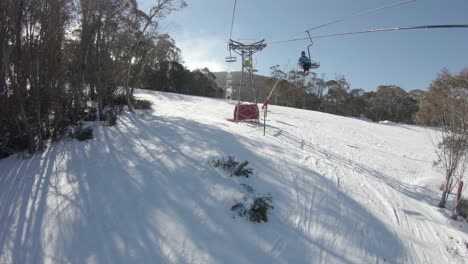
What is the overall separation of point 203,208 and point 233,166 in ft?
4.91

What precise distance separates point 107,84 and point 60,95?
249cm

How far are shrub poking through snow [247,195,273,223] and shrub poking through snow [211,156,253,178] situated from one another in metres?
0.87

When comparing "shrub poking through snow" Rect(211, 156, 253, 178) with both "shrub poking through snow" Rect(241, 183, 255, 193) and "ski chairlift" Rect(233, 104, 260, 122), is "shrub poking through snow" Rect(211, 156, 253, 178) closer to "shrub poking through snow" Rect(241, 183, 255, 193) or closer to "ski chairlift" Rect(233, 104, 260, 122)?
"shrub poking through snow" Rect(241, 183, 255, 193)

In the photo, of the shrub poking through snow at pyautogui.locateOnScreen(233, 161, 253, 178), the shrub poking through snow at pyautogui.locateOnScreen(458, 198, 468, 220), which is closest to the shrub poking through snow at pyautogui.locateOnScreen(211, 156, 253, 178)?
the shrub poking through snow at pyautogui.locateOnScreen(233, 161, 253, 178)

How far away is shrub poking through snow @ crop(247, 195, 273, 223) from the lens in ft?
15.0

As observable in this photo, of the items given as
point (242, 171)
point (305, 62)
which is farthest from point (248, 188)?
point (305, 62)

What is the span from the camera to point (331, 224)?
15.7 ft

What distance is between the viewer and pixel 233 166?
5914 millimetres

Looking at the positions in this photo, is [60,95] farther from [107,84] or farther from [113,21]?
[113,21]

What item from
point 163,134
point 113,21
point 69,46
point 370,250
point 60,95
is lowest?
point 370,250

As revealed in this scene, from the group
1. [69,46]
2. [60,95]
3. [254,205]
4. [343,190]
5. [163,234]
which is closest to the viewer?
[163,234]

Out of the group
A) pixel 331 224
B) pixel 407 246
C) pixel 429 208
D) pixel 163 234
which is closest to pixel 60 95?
pixel 163 234

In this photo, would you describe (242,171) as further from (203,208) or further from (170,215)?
(170,215)

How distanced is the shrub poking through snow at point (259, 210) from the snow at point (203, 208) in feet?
0.50
